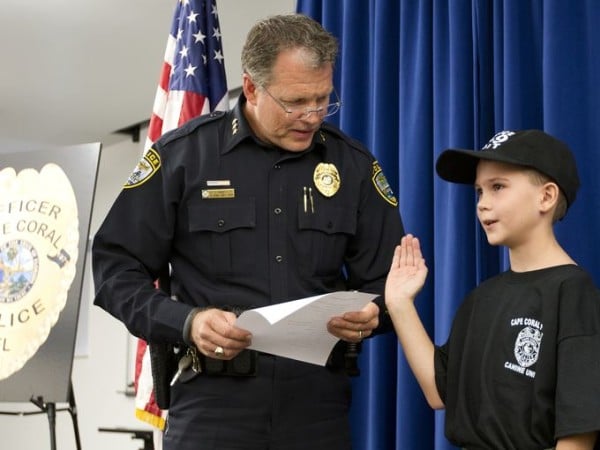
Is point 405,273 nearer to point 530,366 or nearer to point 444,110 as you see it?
point 530,366

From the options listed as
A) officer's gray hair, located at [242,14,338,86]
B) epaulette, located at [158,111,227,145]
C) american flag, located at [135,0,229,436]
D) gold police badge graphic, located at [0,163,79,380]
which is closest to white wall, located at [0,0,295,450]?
gold police badge graphic, located at [0,163,79,380]

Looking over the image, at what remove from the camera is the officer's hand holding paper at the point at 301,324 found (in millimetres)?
1497

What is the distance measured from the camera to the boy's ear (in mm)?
1645

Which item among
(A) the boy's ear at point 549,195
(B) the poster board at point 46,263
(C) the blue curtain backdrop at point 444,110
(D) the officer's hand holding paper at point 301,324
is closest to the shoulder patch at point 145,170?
(D) the officer's hand holding paper at point 301,324

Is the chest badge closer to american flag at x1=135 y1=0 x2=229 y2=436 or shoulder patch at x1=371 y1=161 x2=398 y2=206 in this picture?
shoulder patch at x1=371 y1=161 x2=398 y2=206

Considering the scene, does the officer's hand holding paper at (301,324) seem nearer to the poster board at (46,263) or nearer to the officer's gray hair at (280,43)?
the officer's gray hair at (280,43)

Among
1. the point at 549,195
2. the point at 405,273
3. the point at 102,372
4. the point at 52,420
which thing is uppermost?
the point at 549,195

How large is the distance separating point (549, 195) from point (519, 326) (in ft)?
0.86

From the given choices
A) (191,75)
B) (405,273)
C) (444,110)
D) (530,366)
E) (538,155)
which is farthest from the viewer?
(191,75)

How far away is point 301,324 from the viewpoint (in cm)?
157

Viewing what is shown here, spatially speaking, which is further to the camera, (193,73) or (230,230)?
(193,73)

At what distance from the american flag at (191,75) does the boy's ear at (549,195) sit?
1622 millimetres

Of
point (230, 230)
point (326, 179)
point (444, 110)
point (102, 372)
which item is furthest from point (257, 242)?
point (102, 372)

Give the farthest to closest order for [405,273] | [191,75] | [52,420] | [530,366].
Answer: [191,75]
[52,420]
[405,273]
[530,366]
